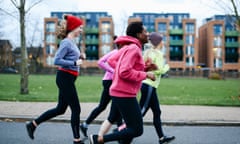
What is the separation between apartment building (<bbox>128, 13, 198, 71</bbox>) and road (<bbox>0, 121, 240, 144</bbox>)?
204 feet

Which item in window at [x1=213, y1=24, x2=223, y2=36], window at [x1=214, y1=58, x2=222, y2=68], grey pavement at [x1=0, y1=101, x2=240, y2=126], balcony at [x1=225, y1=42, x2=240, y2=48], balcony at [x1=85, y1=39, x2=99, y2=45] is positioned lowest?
grey pavement at [x1=0, y1=101, x2=240, y2=126]

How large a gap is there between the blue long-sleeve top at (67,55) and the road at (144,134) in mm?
1418

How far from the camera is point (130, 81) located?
3941mm

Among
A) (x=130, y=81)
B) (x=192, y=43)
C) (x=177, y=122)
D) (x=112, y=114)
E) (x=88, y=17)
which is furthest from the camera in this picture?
(x=88, y=17)

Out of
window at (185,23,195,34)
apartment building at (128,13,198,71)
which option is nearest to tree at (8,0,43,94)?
apartment building at (128,13,198,71)

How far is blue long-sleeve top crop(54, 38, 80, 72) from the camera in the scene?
482 centimetres

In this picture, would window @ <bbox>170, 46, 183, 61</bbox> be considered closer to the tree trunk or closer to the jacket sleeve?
the tree trunk

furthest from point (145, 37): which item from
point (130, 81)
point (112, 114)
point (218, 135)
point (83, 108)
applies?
point (83, 108)

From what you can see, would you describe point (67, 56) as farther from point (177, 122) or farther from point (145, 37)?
point (177, 122)

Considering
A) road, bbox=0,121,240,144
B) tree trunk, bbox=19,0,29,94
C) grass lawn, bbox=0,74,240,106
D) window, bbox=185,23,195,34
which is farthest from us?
window, bbox=185,23,195,34

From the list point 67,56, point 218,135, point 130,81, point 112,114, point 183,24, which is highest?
point 183,24

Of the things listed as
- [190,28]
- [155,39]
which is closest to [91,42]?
[190,28]

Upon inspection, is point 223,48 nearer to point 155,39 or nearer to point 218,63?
point 218,63

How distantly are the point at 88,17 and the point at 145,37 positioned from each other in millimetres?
73243
